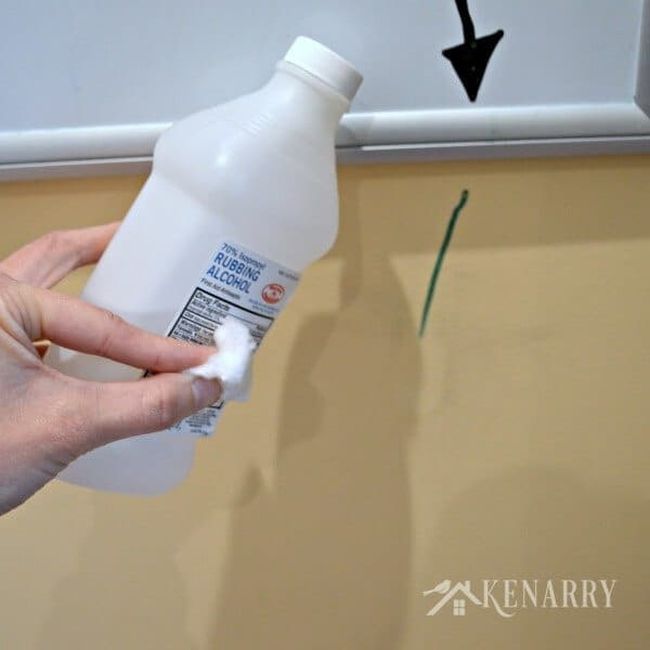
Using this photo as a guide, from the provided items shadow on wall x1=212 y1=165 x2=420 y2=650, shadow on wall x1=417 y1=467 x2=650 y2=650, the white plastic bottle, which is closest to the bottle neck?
the white plastic bottle

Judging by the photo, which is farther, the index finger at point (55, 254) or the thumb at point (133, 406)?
the index finger at point (55, 254)

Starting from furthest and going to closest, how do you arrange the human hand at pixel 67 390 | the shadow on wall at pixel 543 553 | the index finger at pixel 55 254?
1. the shadow on wall at pixel 543 553
2. the index finger at pixel 55 254
3. the human hand at pixel 67 390

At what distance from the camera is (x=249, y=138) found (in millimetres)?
439

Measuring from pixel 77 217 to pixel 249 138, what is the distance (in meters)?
0.20

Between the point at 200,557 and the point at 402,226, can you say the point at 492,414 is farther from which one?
the point at 200,557

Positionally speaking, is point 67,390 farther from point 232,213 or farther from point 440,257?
point 440,257

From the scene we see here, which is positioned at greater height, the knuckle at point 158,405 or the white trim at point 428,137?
the white trim at point 428,137

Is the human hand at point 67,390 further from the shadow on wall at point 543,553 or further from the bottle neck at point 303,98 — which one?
the shadow on wall at point 543,553

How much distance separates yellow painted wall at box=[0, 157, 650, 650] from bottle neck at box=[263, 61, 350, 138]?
0.10 meters

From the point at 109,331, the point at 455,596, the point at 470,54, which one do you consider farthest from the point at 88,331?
the point at 455,596

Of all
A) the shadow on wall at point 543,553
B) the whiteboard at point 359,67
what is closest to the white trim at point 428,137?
the whiteboard at point 359,67

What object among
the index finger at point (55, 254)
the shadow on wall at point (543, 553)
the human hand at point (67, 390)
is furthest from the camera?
the shadow on wall at point (543, 553)

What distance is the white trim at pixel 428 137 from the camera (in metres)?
0.50

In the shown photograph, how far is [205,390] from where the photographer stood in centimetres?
43
